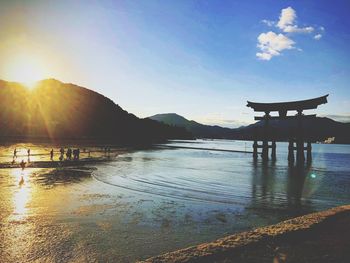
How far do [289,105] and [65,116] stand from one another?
122 metres

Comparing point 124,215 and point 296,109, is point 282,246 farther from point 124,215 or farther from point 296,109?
point 296,109

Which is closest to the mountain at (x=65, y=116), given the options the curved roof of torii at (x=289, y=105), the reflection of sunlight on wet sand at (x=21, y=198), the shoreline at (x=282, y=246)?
the curved roof of torii at (x=289, y=105)

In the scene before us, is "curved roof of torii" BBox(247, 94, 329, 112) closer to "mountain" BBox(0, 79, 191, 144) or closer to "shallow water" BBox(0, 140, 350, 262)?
"shallow water" BBox(0, 140, 350, 262)

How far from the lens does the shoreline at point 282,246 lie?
413 cm

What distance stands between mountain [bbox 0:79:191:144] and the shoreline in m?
95.4

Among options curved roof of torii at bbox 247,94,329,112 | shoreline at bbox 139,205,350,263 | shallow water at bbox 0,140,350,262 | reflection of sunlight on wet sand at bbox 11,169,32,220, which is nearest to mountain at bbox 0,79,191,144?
curved roof of torii at bbox 247,94,329,112

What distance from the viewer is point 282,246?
4656 millimetres

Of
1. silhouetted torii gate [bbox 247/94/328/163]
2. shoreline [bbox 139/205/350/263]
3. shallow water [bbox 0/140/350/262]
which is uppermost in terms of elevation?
silhouetted torii gate [bbox 247/94/328/163]

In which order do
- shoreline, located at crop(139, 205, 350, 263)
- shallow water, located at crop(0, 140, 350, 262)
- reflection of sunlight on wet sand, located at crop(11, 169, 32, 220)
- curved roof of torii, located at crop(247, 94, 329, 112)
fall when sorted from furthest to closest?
curved roof of torii, located at crop(247, 94, 329, 112) < reflection of sunlight on wet sand, located at crop(11, 169, 32, 220) < shallow water, located at crop(0, 140, 350, 262) < shoreline, located at crop(139, 205, 350, 263)

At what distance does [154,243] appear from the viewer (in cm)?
601

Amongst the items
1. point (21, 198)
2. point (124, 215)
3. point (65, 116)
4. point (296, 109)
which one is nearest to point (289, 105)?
point (296, 109)

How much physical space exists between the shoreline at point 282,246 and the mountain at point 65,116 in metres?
95.4

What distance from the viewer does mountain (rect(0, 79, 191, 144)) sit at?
11131cm

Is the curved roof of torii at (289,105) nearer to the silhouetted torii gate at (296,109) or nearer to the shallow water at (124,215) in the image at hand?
the silhouetted torii gate at (296,109)
